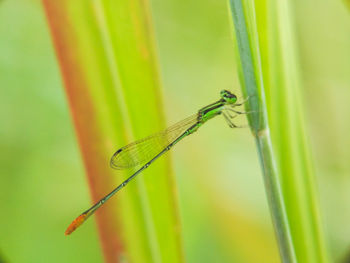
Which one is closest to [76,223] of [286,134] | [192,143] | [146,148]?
[146,148]

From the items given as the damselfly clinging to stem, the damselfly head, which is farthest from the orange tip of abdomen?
the damselfly head

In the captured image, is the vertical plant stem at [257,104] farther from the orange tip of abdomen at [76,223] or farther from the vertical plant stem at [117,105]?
the orange tip of abdomen at [76,223]

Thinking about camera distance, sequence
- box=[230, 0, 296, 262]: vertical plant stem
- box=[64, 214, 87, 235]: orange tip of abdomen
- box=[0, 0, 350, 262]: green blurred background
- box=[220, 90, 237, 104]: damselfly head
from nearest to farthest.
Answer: box=[230, 0, 296, 262]: vertical plant stem, box=[64, 214, 87, 235]: orange tip of abdomen, box=[220, 90, 237, 104]: damselfly head, box=[0, 0, 350, 262]: green blurred background

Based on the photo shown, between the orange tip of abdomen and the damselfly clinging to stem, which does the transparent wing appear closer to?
the damselfly clinging to stem

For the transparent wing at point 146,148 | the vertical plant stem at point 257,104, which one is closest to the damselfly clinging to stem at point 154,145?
the transparent wing at point 146,148

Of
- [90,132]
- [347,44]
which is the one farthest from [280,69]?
[347,44]

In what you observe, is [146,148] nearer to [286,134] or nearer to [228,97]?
[228,97]
